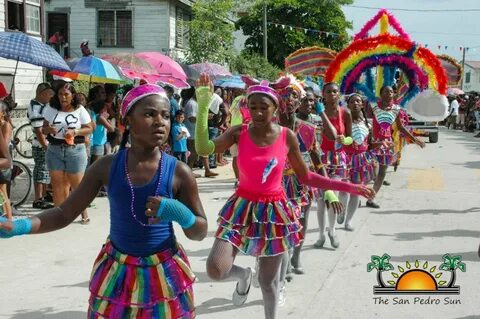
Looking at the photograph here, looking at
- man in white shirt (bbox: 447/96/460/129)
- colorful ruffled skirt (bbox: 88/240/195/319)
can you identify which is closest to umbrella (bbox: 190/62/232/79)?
colorful ruffled skirt (bbox: 88/240/195/319)

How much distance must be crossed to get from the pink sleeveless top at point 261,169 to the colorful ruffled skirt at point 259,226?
0.07 ft

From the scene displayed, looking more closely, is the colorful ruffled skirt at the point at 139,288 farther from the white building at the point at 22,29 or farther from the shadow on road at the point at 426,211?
the white building at the point at 22,29

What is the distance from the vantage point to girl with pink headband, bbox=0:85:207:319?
2840mm

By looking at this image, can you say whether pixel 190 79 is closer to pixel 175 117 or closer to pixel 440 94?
pixel 175 117

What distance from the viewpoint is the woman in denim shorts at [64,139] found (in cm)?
754

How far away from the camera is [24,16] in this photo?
629 inches

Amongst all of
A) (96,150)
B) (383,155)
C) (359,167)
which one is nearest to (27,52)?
(96,150)

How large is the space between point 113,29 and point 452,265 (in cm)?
2230

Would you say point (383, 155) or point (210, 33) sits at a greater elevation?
point (210, 33)

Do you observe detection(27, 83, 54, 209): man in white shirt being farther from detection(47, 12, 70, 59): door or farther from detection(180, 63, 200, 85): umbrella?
detection(47, 12, 70, 59): door

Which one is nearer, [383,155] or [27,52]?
[27,52]

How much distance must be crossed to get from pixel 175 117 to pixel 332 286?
21.0 ft

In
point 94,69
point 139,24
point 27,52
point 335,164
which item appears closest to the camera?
point 335,164

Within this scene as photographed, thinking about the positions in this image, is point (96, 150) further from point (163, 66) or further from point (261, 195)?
point (261, 195)
